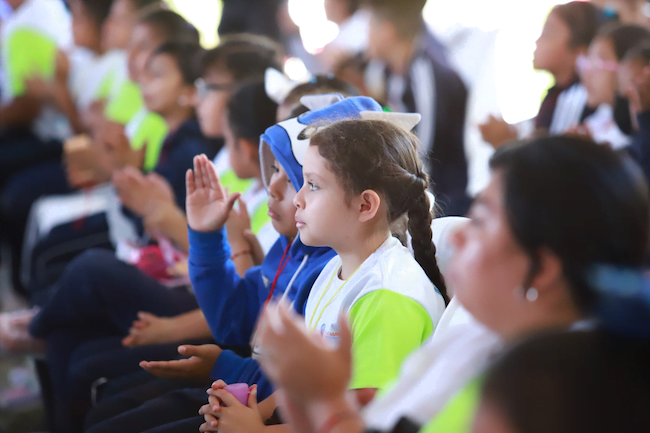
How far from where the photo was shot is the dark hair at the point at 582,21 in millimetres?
2186

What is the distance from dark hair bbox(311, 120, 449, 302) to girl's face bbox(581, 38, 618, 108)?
1210 millimetres

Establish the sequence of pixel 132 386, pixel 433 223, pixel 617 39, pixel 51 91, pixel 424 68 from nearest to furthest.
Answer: pixel 433 223, pixel 132 386, pixel 617 39, pixel 424 68, pixel 51 91

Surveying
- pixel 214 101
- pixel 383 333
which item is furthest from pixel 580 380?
pixel 214 101

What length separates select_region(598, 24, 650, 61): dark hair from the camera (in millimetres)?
1870

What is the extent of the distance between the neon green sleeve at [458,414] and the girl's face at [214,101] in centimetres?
142

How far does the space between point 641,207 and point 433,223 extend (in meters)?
0.50

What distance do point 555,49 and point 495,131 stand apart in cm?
47

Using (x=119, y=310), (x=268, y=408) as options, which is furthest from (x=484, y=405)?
(x=119, y=310)

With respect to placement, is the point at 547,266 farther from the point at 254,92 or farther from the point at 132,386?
the point at 254,92

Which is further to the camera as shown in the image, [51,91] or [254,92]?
[51,91]

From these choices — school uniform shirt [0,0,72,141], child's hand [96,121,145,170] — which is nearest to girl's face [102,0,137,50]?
school uniform shirt [0,0,72,141]

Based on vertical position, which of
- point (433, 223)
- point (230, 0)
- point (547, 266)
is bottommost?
point (433, 223)

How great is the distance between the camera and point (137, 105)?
2.63 metres

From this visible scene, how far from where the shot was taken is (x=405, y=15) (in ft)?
7.57
